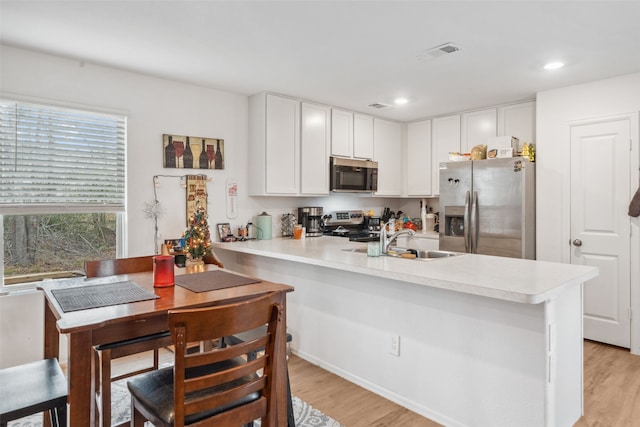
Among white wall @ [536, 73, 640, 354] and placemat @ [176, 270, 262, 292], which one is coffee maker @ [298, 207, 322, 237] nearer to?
placemat @ [176, 270, 262, 292]

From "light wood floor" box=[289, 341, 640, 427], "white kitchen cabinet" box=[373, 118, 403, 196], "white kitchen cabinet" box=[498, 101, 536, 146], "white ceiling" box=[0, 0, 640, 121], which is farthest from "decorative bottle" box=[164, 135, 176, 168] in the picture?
"white kitchen cabinet" box=[498, 101, 536, 146]

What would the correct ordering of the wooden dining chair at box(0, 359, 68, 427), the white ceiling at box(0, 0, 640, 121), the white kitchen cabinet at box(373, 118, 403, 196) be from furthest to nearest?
the white kitchen cabinet at box(373, 118, 403, 196) → the white ceiling at box(0, 0, 640, 121) → the wooden dining chair at box(0, 359, 68, 427)

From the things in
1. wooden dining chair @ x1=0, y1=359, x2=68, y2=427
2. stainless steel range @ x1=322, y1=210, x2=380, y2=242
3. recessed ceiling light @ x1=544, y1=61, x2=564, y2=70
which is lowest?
wooden dining chair @ x1=0, y1=359, x2=68, y2=427

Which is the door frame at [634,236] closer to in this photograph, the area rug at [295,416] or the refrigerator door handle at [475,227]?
the refrigerator door handle at [475,227]

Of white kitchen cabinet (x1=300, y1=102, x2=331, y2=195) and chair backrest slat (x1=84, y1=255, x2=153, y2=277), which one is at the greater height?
white kitchen cabinet (x1=300, y1=102, x2=331, y2=195)

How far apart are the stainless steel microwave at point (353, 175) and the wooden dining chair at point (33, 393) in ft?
10.7

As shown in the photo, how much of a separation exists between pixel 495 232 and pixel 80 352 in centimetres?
359

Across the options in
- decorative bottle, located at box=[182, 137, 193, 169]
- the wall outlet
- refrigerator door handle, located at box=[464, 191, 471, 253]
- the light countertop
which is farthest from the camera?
refrigerator door handle, located at box=[464, 191, 471, 253]

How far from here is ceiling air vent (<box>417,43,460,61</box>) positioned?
268 cm

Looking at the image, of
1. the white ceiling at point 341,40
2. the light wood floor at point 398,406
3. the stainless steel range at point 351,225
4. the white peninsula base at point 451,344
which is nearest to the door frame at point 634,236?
the light wood floor at point 398,406

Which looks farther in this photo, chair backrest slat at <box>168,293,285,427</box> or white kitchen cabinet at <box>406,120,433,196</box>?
white kitchen cabinet at <box>406,120,433,196</box>

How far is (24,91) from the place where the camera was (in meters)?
2.78

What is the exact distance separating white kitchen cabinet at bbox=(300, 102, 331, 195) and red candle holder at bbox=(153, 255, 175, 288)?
7.69ft

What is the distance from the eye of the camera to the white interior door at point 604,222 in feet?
10.9
